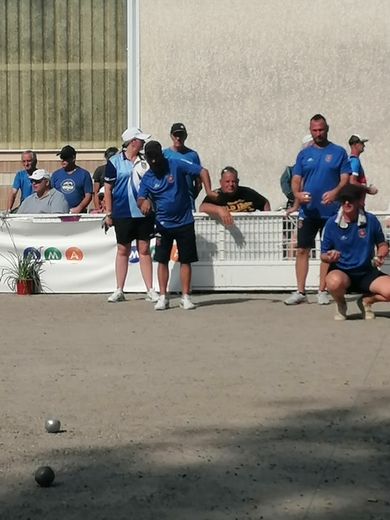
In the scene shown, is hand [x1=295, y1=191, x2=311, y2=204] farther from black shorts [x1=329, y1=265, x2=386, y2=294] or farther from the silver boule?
the silver boule

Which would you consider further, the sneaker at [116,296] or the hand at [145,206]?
the sneaker at [116,296]

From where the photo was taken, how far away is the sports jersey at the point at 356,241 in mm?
11750

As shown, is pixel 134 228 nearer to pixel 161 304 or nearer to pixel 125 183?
pixel 125 183

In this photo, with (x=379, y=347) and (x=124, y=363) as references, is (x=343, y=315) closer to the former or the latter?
(x=379, y=347)

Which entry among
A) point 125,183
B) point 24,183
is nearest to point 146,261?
point 125,183

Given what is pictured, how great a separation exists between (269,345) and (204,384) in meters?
1.78

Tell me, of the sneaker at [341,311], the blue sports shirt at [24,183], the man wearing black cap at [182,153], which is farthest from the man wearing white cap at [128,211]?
the blue sports shirt at [24,183]

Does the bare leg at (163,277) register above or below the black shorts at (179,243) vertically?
below

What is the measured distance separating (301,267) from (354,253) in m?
1.47

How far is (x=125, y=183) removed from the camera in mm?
13500

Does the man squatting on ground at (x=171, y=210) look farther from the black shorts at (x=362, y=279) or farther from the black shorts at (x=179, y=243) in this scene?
the black shorts at (x=362, y=279)

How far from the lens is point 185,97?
20.2 m

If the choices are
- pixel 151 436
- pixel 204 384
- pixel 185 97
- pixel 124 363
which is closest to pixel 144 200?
pixel 124 363

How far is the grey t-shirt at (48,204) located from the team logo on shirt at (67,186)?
0.38 m
